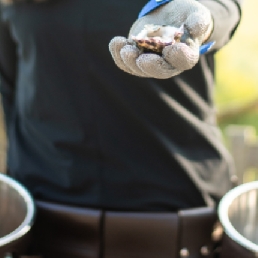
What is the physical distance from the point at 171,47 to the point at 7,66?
43 cm

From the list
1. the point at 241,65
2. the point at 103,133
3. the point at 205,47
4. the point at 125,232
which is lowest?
the point at 241,65

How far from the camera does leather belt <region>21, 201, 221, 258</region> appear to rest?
0.66 m

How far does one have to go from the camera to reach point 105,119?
65cm

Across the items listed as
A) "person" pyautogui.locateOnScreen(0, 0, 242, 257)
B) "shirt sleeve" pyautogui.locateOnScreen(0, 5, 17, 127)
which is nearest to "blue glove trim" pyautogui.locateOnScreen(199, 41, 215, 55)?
"person" pyautogui.locateOnScreen(0, 0, 242, 257)

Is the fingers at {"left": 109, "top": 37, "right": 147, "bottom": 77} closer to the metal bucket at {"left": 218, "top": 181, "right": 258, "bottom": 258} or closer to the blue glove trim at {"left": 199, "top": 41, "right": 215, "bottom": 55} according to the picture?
the blue glove trim at {"left": 199, "top": 41, "right": 215, "bottom": 55}

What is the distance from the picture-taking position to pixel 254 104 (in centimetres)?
208

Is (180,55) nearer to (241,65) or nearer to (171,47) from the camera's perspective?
(171,47)

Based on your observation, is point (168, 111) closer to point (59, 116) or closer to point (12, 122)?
point (59, 116)

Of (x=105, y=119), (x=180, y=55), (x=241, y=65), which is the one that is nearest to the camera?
(x=180, y=55)

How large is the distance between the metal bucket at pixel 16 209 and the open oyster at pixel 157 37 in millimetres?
297

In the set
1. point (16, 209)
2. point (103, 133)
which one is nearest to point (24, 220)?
point (16, 209)

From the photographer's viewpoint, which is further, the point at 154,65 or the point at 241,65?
the point at 241,65

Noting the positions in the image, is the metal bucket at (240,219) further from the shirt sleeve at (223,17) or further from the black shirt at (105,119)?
the shirt sleeve at (223,17)

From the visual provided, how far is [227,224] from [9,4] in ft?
1.40
